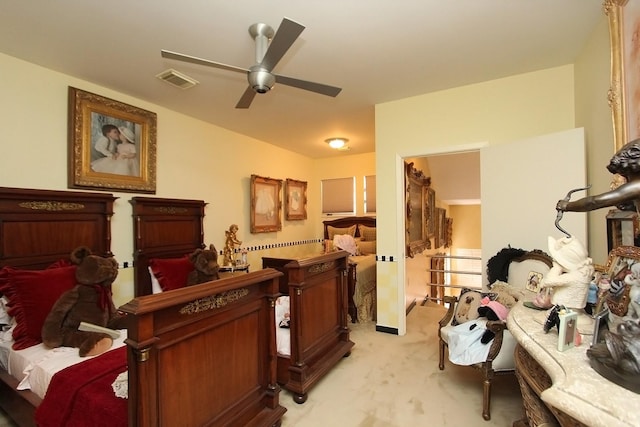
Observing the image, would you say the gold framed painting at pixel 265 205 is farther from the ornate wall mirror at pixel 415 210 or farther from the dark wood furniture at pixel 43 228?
the ornate wall mirror at pixel 415 210

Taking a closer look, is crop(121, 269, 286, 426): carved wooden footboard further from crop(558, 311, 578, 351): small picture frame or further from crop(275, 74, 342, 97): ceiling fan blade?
crop(558, 311, 578, 351): small picture frame

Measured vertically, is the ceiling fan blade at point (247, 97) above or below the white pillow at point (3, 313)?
above

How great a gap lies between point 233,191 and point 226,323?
9.61 feet

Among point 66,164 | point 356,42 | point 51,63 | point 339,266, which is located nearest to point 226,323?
point 339,266

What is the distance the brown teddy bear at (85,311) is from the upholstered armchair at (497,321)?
249 centimetres

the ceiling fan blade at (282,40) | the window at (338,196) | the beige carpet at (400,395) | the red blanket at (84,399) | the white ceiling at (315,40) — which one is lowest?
the beige carpet at (400,395)

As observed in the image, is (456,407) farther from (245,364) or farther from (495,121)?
(495,121)

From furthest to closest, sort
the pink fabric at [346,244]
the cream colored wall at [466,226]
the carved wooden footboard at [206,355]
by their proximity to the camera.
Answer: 1. the cream colored wall at [466,226]
2. the pink fabric at [346,244]
3. the carved wooden footboard at [206,355]

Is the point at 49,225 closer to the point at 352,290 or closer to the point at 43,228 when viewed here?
the point at 43,228

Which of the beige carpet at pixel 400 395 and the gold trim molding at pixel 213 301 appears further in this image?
the beige carpet at pixel 400 395

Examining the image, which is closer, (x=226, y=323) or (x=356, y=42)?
(x=226, y=323)

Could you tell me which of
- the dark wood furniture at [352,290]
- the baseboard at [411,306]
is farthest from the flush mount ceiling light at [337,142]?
the baseboard at [411,306]

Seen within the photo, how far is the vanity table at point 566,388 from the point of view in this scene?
24.9 inches

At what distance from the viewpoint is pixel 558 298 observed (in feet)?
3.98
